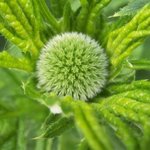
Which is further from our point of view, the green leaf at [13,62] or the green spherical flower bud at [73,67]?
the green spherical flower bud at [73,67]

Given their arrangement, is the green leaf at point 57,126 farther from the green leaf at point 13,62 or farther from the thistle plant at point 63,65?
the green leaf at point 13,62

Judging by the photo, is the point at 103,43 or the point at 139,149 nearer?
the point at 139,149

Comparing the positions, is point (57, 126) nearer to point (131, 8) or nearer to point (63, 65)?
point (63, 65)

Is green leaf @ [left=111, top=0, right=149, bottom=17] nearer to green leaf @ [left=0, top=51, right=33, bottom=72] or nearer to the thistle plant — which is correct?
the thistle plant

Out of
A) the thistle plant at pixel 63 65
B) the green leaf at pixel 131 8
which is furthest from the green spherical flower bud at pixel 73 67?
the green leaf at pixel 131 8

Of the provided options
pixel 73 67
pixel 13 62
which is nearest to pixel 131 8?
pixel 73 67

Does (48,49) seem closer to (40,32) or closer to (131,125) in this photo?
(40,32)

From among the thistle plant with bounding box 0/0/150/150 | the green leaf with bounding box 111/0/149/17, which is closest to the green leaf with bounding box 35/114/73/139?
the thistle plant with bounding box 0/0/150/150

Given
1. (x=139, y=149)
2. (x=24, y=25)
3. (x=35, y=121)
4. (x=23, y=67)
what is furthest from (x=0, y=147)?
(x=139, y=149)
